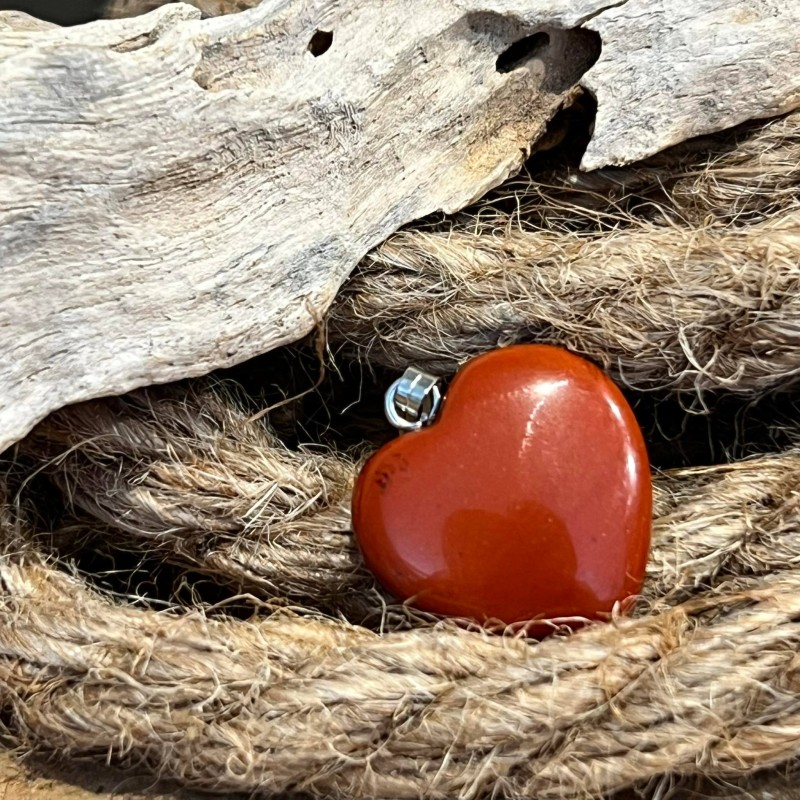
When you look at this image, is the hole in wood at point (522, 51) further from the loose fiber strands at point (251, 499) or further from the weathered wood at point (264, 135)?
the loose fiber strands at point (251, 499)

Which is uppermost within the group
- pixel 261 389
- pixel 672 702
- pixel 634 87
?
pixel 634 87

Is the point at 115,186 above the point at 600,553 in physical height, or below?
above

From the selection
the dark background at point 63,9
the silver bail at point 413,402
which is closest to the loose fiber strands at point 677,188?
the silver bail at point 413,402

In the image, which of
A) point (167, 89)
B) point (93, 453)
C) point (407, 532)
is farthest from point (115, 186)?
point (407, 532)

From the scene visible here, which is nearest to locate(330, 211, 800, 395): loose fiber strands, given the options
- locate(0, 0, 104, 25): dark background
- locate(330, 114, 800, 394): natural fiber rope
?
locate(330, 114, 800, 394): natural fiber rope

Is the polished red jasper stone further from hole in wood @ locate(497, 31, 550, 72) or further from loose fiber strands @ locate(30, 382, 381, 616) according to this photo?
hole in wood @ locate(497, 31, 550, 72)

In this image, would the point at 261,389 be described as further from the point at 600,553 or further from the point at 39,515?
the point at 600,553

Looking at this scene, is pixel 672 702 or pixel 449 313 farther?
pixel 449 313
